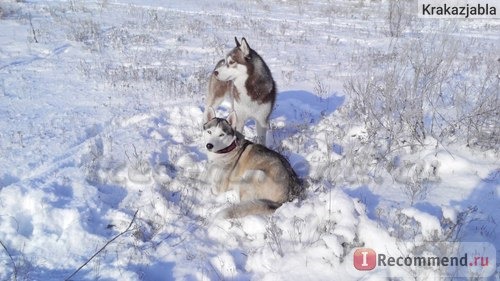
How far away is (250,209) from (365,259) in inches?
51.4

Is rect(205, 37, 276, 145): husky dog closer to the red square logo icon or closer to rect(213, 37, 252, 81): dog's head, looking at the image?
rect(213, 37, 252, 81): dog's head

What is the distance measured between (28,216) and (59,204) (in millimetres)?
306

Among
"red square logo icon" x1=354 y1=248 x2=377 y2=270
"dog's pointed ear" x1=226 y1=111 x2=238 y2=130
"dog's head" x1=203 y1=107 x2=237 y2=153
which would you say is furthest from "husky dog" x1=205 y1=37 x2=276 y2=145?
"red square logo icon" x1=354 y1=248 x2=377 y2=270

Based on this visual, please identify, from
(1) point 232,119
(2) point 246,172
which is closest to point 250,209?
(2) point 246,172

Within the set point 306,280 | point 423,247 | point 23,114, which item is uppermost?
point 23,114

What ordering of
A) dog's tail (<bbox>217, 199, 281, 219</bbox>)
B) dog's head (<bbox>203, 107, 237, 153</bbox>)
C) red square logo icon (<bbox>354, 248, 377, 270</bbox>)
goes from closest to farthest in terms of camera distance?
red square logo icon (<bbox>354, 248, 377, 270</bbox>) < dog's tail (<bbox>217, 199, 281, 219</bbox>) < dog's head (<bbox>203, 107, 237, 153</bbox>)

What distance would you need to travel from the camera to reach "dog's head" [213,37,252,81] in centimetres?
654

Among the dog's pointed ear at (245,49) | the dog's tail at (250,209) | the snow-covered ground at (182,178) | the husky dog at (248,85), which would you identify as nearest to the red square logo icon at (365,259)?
the snow-covered ground at (182,178)

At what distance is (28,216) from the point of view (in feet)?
13.9

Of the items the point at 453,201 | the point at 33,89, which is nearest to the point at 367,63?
the point at 453,201

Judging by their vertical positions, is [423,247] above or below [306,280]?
above

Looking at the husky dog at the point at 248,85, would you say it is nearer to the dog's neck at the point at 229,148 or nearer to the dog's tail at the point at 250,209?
the dog's neck at the point at 229,148

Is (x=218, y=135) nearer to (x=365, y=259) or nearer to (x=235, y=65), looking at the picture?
(x=235, y=65)

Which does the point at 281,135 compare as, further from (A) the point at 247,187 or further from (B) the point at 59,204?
(B) the point at 59,204
